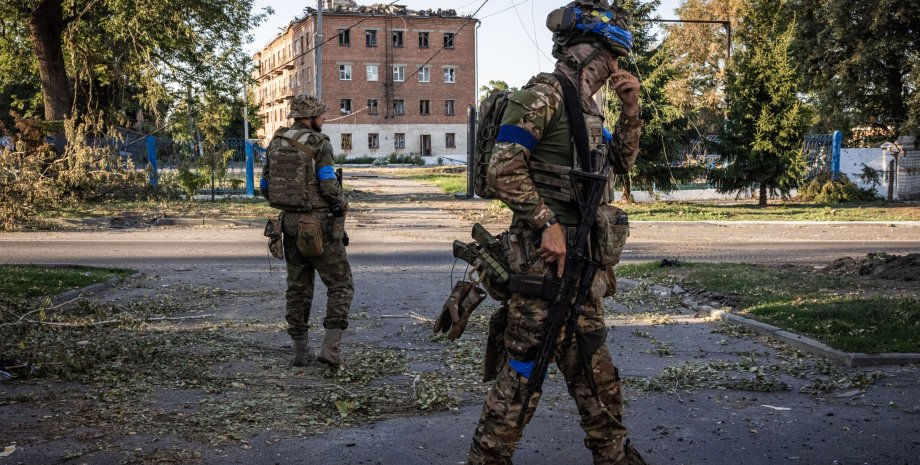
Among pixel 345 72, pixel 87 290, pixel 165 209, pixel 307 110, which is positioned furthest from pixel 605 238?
pixel 345 72

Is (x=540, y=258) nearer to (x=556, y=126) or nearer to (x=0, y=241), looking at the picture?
(x=556, y=126)

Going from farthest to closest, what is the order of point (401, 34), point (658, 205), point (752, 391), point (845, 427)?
point (401, 34), point (658, 205), point (752, 391), point (845, 427)

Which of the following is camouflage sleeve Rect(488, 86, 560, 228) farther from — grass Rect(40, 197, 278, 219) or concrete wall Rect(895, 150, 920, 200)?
concrete wall Rect(895, 150, 920, 200)

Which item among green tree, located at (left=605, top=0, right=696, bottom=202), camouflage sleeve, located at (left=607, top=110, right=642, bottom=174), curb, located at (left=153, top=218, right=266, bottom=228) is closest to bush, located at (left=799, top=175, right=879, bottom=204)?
green tree, located at (left=605, top=0, right=696, bottom=202)

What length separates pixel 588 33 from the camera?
13.0ft

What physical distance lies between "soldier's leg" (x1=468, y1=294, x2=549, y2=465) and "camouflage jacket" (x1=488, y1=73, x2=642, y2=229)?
1.37 ft

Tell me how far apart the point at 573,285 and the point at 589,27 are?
1.22 meters

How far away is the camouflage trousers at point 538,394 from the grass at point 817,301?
143 inches

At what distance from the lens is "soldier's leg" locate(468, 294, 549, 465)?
3713 mm

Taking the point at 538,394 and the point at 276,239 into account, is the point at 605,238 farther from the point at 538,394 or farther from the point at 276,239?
the point at 276,239

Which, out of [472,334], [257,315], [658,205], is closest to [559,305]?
[472,334]

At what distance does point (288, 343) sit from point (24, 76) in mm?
27253

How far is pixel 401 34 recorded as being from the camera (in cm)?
7269

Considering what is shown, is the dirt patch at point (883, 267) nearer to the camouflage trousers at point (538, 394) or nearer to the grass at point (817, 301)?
the grass at point (817, 301)
